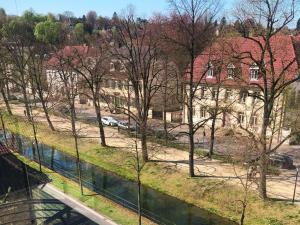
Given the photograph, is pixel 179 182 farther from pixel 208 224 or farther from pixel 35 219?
pixel 35 219

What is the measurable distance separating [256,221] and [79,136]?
2370 centimetres

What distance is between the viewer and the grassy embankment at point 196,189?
2233cm

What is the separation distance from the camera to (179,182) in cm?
2741

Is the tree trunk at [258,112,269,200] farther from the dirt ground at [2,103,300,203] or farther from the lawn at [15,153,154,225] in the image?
the lawn at [15,153,154,225]

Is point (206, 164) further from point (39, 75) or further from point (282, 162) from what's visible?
point (39, 75)

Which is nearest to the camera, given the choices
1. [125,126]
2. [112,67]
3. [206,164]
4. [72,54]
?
[206,164]

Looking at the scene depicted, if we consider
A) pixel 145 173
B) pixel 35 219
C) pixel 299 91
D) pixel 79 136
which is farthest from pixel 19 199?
pixel 299 91

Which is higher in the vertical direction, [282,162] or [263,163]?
[263,163]

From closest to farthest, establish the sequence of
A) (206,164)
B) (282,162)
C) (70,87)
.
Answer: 1. (282,162)
2. (206,164)
3. (70,87)

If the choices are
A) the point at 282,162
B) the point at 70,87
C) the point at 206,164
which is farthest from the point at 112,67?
the point at 282,162

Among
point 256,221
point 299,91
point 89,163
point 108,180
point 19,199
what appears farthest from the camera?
point 299,91

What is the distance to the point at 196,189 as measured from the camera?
26.0 m

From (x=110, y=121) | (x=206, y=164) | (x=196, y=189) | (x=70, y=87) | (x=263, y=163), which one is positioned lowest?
(x=196, y=189)

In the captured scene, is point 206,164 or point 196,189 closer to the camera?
point 196,189
